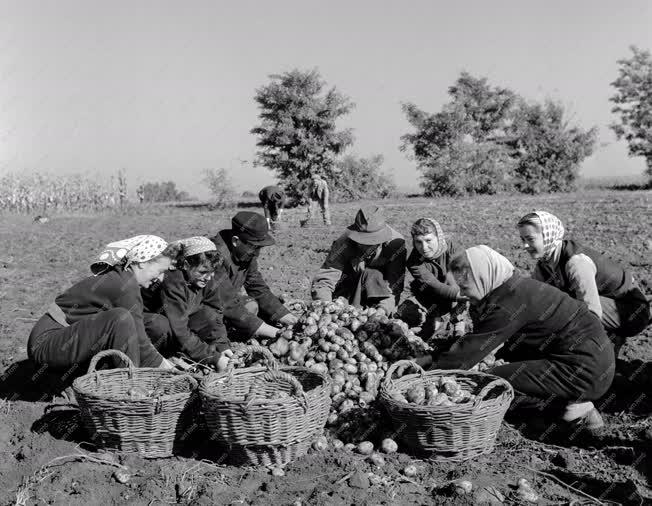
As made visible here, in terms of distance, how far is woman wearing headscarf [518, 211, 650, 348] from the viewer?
4480 millimetres

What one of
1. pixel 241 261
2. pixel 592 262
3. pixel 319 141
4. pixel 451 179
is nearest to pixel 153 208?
pixel 319 141

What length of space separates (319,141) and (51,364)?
935 inches

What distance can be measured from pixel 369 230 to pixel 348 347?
4.78 feet

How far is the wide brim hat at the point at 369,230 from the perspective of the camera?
5559mm

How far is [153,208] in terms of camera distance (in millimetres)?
23938

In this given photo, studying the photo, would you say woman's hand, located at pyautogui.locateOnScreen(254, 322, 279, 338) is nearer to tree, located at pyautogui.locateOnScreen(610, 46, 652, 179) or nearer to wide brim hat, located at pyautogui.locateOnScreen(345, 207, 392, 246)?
wide brim hat, located at pyautogui.locateOnScreen(345, 207, 392, 246)

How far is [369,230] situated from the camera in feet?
18.4

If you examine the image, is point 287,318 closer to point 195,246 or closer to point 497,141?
point 195,246

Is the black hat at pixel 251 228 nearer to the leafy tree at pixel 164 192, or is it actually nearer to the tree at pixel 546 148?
the tree at pixel 546 148

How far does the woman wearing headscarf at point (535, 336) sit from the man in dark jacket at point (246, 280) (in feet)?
5.34

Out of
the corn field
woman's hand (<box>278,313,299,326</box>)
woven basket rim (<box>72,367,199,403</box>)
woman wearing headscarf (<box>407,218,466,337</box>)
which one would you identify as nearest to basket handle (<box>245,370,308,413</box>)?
Result: woven basket rim (<box>72,367,199,403</box>)

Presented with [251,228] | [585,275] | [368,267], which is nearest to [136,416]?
[251,228]

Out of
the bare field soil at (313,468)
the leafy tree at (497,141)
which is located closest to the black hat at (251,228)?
the bare field soil at (313,468)

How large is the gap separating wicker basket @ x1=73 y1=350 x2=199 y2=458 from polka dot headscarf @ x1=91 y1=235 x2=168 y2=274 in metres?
0.63
